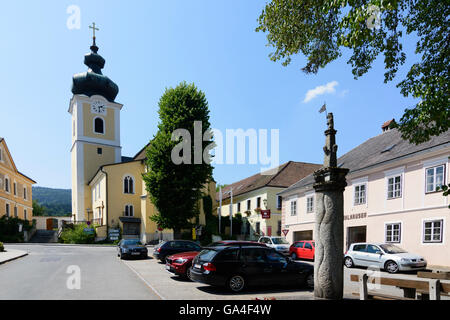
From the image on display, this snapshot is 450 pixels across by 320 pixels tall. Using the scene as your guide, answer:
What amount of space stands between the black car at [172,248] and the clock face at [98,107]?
113 ft

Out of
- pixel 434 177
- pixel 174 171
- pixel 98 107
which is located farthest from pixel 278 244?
pixel 98 107

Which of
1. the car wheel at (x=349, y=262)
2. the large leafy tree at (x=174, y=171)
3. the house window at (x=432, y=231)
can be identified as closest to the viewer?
the house window at (x=432, y=231)

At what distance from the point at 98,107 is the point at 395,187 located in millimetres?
41319

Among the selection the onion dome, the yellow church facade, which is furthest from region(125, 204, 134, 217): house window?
the onion dome

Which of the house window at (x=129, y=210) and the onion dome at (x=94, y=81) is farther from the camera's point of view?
the onion dome at (x=94, y=81)

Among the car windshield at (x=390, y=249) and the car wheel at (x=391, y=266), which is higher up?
the car windshield at (x=390, y=249)

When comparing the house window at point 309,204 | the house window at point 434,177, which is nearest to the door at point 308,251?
the house window at point 309,204

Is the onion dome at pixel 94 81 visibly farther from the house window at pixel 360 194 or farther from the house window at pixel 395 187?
the house window at pixel 395 187

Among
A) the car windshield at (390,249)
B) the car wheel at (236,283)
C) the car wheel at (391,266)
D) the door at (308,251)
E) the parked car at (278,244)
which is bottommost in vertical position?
the parked car at (278,244)

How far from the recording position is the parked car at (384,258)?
14.7 metres

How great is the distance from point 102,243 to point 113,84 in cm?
2514

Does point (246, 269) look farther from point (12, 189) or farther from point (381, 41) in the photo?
point (12, 189)

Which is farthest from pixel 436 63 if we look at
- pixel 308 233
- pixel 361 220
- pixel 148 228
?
pixel 148 228
